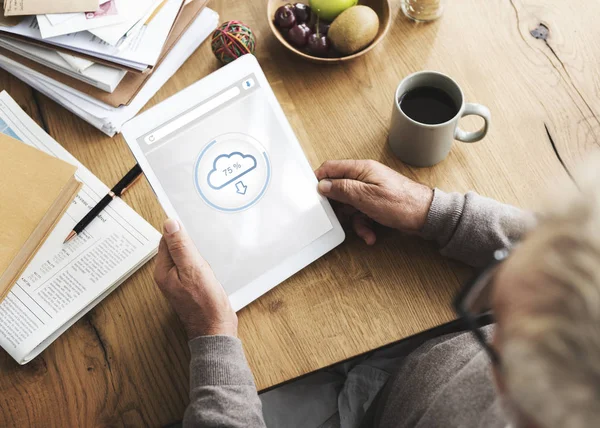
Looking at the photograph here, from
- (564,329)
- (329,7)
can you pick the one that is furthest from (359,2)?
(564,329)

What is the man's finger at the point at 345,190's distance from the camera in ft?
2.55

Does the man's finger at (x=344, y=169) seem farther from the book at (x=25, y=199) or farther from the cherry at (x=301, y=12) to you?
the book at (x=25, y=199)

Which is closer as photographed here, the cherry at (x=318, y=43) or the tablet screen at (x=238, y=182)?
the tablet screen at (x=238, y=182)

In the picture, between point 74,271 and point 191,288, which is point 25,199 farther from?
point 191,288

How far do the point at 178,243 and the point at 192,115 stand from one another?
0.62ft

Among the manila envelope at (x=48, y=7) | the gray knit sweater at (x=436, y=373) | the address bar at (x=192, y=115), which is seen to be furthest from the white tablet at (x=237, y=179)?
the manila envelope at (x=48, y=7)

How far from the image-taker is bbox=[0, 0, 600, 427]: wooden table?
2.41ft

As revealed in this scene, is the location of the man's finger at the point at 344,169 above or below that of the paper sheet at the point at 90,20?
below

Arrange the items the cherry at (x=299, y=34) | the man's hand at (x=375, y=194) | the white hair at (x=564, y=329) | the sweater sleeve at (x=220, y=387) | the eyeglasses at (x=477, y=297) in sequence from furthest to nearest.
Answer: the cherry at (x=299, y=34) < the man's hand at (x=375, y=194) < the sweater sleeve at (x=220, y=387) < the eyeglasses at (x=477, y=297) < the white hair at (x=564, y=329)

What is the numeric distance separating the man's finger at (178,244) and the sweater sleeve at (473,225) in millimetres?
332

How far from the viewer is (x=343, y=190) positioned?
78 cm

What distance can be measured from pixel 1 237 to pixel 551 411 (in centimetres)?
70

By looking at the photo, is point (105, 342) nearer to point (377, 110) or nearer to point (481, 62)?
point (377, 110)

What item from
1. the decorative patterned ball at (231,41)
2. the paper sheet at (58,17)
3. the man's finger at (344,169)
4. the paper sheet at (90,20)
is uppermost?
the paper sheet at (58,17)
